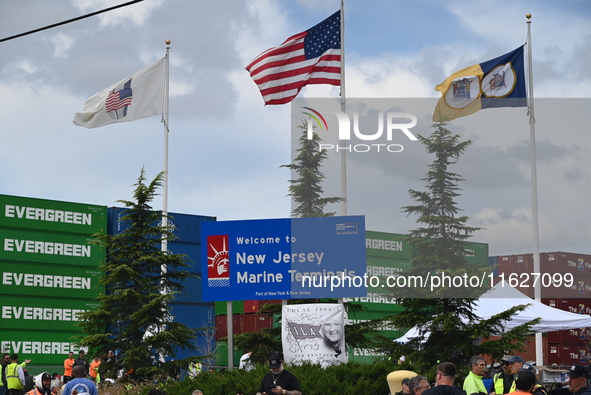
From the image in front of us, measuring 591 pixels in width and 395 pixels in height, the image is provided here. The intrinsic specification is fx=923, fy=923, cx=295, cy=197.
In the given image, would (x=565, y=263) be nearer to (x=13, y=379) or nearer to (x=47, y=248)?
(x=47, y=248)

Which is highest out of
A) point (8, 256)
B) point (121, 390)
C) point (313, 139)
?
point (313, 139)

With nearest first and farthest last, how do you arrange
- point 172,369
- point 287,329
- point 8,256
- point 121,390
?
point 287,329 → point 121,390 → point 172,369 → point 8,256

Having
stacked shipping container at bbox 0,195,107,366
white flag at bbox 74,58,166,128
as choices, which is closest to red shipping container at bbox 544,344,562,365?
→ white flag at bbox 74,58,166,128

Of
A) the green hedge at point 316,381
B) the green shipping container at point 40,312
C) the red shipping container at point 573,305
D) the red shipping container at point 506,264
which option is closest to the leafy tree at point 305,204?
the green hedge at point 316,381

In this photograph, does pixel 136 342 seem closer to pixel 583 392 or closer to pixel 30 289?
pixel 30 289

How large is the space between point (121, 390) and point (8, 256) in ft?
52.3

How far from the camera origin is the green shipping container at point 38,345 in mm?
34094

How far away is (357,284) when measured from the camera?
17000 mm

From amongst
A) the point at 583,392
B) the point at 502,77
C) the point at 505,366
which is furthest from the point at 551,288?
the point at 583,392

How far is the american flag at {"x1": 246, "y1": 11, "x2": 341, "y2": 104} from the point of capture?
78.2ft

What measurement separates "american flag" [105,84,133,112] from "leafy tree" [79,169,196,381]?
6.64 metres

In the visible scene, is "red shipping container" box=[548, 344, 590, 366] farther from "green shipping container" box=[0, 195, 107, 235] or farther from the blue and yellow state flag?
"green shipping container" box=[0, 195, 107, 235]

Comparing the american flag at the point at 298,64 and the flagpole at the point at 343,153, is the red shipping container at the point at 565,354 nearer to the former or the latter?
the flagpole at the point at 343,153

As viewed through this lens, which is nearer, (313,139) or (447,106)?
(447,106)
